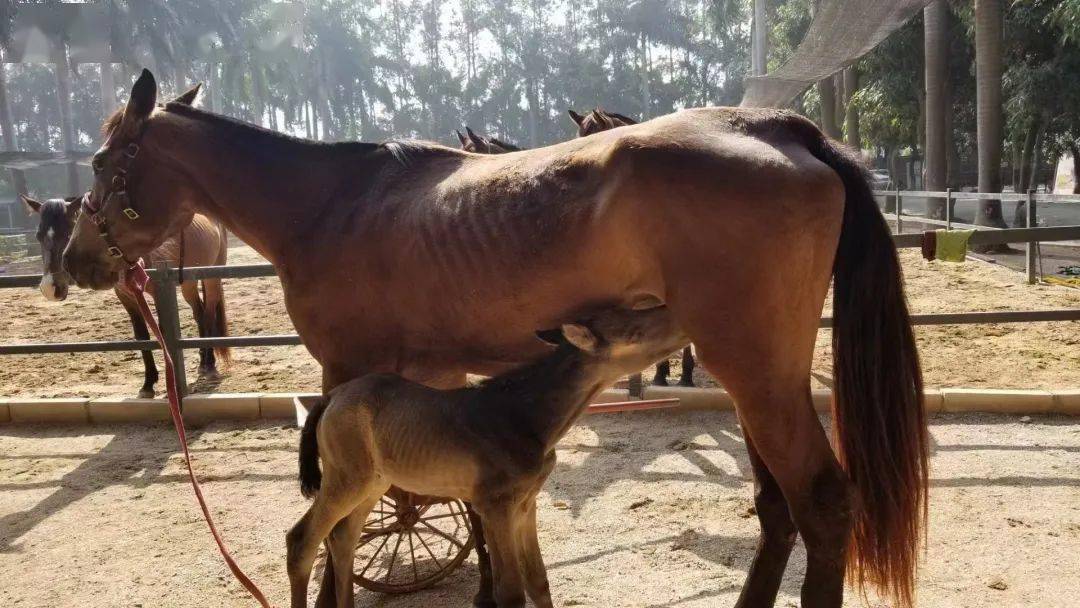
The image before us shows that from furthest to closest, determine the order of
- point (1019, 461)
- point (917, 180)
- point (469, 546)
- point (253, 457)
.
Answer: point (917, 180) → point (253, 457) → point (1019, 461) → point (469, 546)

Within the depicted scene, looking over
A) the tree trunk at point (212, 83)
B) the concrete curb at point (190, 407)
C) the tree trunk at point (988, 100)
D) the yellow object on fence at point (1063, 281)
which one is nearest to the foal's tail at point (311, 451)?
the concrete curb at point (190, 407)

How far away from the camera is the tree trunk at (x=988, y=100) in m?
12.5

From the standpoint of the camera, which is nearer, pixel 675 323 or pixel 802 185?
pixel 802 185

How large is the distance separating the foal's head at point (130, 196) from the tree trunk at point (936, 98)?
15.7m

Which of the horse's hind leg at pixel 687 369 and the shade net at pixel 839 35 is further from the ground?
the shade net at pixel 839 35

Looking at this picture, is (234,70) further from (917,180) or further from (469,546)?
(469,546)

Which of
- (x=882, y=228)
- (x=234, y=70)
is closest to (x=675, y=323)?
(x=882, y=228)

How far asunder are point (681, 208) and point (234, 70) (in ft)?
162

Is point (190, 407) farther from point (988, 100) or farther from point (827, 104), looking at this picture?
point (827, 104)

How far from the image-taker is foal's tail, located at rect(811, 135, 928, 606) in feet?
7.19

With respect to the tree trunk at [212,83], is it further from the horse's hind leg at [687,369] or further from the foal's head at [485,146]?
the horse's hind leg at [687,369]

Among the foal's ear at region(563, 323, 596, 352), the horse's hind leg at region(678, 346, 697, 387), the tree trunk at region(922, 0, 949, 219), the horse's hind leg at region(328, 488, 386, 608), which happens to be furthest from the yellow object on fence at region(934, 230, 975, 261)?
the tree trunk at region(922, 0, 949, 219)

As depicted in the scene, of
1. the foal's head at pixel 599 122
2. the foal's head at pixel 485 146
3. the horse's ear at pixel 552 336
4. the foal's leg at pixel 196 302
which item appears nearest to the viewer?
the horse's ear at pixel 552 336

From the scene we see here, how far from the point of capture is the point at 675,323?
213cm
